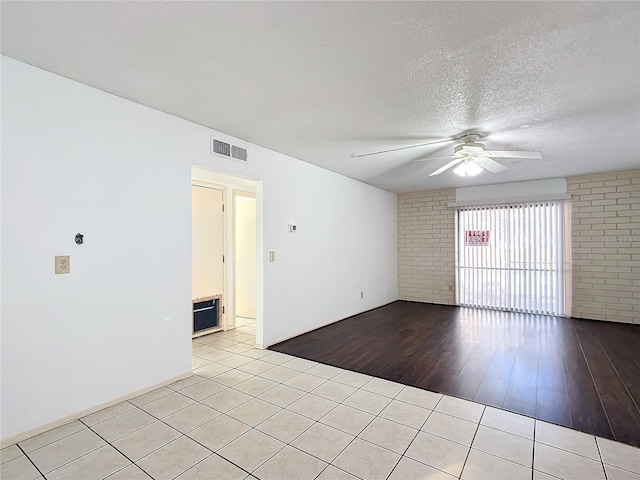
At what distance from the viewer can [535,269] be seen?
596cm

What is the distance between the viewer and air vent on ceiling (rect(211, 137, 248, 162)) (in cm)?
344

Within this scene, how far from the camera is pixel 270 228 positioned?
13.8 ft

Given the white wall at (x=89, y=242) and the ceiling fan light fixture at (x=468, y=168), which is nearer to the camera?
the white wall at (x=89, y=242)

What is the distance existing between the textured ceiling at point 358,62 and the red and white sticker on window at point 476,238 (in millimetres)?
3103

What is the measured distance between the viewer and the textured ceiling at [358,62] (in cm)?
169

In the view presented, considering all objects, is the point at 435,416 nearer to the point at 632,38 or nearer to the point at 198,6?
the point at 632,38

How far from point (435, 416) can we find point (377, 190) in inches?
194

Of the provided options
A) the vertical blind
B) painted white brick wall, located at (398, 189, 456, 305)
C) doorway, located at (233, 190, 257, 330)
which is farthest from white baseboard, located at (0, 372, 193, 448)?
the vertical blind

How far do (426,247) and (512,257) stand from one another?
1675mm

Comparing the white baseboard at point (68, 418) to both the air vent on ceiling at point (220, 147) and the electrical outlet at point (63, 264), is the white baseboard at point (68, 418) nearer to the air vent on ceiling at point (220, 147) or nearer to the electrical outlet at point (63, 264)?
the electrical outlet at point (63, 264)

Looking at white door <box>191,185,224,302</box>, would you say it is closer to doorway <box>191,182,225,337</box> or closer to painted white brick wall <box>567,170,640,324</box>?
doorway <box>191,182,225,337</box>

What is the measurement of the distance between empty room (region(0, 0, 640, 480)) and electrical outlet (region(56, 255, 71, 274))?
48 mm

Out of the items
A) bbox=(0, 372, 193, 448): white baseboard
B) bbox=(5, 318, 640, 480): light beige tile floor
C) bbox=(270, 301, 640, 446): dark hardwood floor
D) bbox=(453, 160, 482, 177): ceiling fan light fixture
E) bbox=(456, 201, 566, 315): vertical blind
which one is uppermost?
bbox=(453, 160, 482, 177): ceiling fan light fixture

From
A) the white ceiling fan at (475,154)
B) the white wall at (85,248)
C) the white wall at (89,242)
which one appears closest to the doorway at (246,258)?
the white wall at (89,242)
